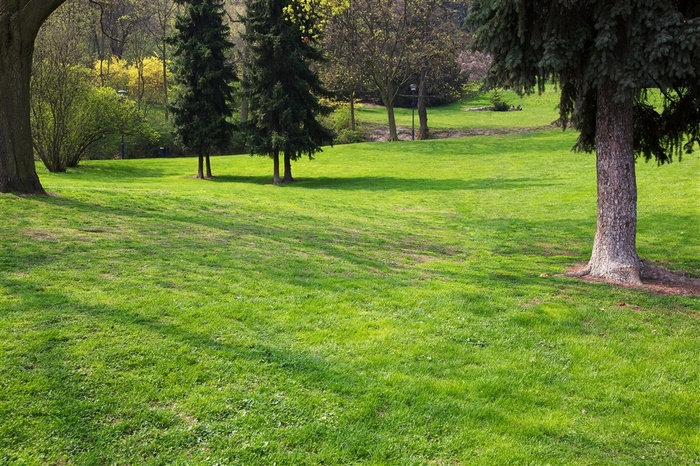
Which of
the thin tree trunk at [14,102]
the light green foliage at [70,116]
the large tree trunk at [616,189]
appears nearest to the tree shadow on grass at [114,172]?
the light green foliage at [70,116]

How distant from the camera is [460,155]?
36.8 m

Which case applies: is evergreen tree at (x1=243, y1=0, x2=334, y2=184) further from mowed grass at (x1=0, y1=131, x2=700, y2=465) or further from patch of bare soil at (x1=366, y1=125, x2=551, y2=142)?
patch of bare soil at (x1=366, y1=125, x2=551, y2=142)

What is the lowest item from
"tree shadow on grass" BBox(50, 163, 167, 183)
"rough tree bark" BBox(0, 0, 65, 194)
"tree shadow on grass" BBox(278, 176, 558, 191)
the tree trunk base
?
the tree trunk base

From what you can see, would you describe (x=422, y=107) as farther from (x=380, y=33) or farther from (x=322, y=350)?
(x=322, y=350)

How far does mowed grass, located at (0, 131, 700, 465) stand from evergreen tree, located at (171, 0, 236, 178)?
15.6m

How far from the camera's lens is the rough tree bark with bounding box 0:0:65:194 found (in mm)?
12375

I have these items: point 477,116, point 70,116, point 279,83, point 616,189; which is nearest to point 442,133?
point 477,116

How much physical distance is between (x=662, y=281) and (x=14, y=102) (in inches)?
544

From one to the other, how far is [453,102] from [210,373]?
72.7m

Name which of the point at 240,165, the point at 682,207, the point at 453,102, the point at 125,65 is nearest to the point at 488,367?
the point at 682,207

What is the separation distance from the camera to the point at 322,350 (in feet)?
19.6

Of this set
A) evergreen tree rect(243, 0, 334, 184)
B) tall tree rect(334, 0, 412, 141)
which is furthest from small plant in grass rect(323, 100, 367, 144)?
evergreen tree rect(243, 0, 334, 184)

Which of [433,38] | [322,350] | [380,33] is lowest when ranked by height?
[322,350]

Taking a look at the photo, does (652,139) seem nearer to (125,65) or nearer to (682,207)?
(682,207)
